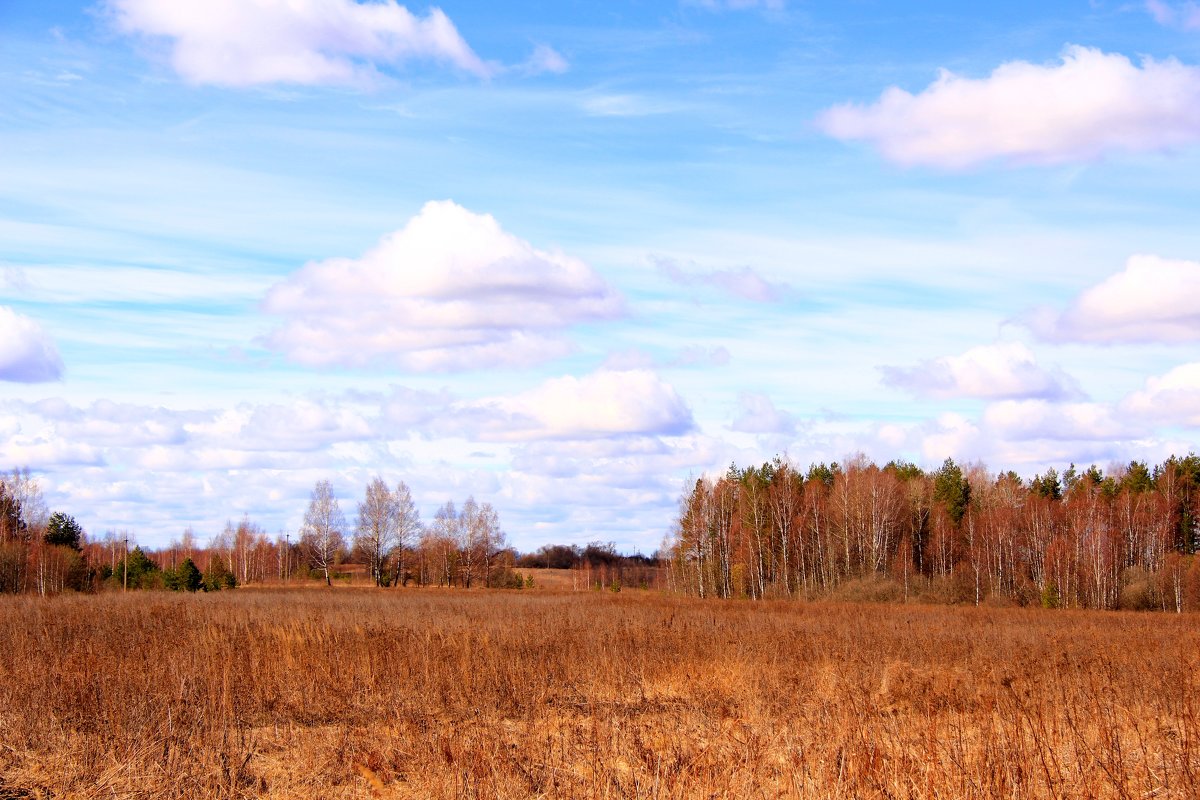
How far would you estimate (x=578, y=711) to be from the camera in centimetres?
1038

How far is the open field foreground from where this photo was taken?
6.73 meters

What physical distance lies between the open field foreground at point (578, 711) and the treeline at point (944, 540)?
1196 inches

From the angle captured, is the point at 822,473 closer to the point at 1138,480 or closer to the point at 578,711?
the point at 1138,480

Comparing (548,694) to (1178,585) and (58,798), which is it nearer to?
(58,798)

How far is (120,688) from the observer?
9.90 m

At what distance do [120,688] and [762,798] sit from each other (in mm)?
7249

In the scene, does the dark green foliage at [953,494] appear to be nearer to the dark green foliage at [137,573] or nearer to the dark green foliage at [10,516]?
the dark green foliage at [137,573]

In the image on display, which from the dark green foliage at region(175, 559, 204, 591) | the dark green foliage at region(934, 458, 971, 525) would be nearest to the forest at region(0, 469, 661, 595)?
the dark green foliage at region(175, 559, 204, 591)

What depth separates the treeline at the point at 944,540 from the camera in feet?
152

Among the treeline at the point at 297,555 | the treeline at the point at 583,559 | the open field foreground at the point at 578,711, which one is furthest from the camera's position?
the treeline at the point at 583,559

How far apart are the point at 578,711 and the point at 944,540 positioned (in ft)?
160

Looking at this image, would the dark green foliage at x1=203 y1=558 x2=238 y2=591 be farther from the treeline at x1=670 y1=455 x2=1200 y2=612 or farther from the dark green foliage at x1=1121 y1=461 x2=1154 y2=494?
the dark green foliage at x1=1121 y1=461 x2=1154 y2=494

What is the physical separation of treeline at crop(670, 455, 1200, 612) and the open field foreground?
99.7ft

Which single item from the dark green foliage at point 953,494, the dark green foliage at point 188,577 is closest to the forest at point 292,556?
the dark green foliage at point 188,577
